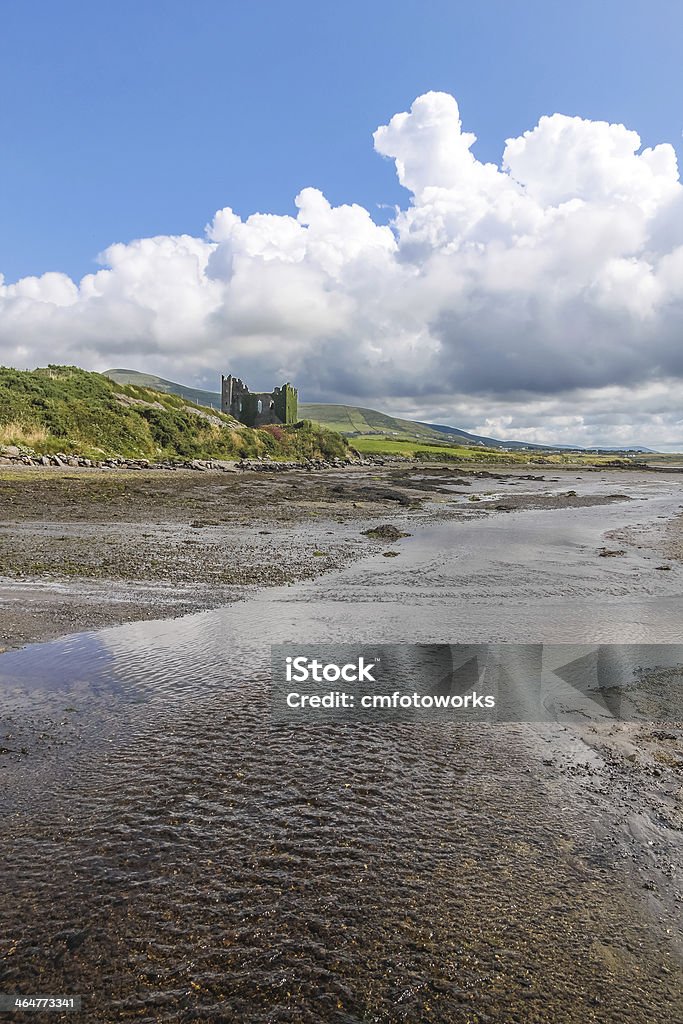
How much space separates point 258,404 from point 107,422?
5612 centimetres

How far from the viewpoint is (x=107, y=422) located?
55.8 meters

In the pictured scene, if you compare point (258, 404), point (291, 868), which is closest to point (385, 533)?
point (291, 868)

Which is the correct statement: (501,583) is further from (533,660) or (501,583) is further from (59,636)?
(59,636)

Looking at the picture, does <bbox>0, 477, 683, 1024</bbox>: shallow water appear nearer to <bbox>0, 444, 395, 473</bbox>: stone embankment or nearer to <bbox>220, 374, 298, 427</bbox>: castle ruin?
<bbox>0, 444, 395, 473</bbox>: stone embankment

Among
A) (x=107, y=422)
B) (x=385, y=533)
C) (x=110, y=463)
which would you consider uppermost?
(x=107, y=422)

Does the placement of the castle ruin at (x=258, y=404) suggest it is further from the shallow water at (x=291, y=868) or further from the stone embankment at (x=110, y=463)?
the shallow water at (x=291, y=868)

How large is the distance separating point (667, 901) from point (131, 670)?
6.07 meters

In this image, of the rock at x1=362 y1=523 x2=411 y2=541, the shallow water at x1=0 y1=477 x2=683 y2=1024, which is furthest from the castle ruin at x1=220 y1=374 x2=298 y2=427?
the shallow water at x1=0 y1=477 x2=683 y2=1024

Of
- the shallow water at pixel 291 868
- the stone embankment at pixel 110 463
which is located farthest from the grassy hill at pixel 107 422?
the shallow water at pixel 291 868

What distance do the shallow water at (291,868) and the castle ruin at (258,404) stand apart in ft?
333

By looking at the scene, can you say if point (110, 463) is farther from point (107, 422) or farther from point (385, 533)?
point (385, 533)

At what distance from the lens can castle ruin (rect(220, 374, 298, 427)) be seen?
10725 centimetres

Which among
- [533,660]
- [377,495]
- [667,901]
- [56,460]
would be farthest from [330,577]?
[56,460]

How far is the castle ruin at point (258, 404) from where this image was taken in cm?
10725
